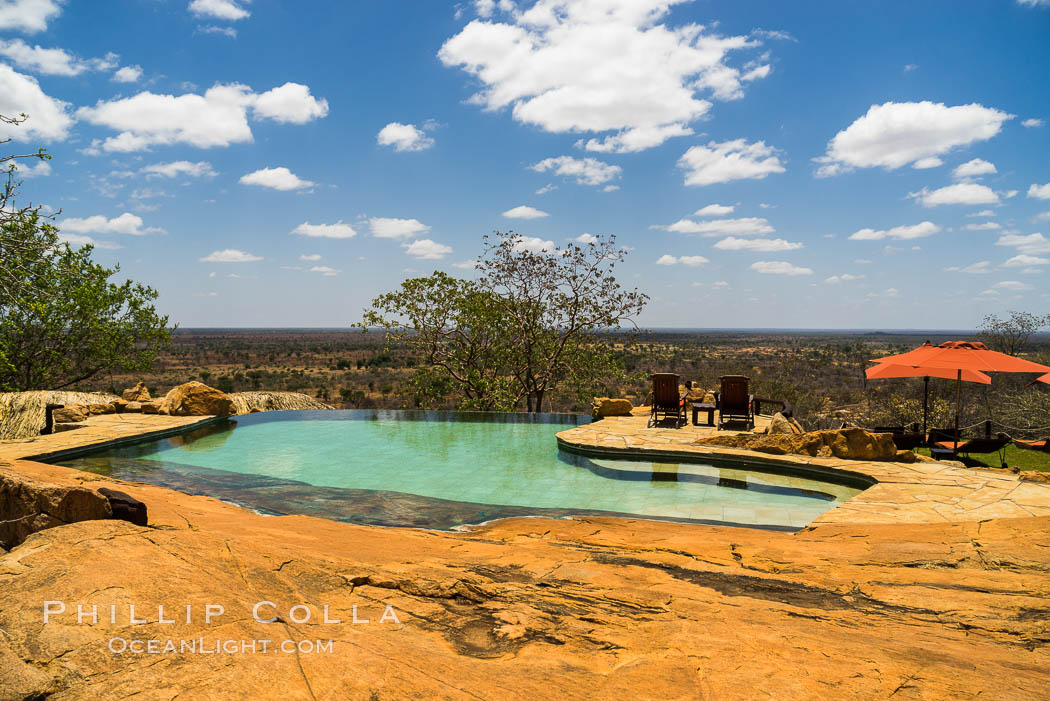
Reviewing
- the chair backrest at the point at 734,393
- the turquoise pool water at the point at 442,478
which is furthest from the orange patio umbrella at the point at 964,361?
the turquoise pool water at the point at 442,478

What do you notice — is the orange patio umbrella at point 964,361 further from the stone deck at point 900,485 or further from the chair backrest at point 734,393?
the chair backrest at point 734,393

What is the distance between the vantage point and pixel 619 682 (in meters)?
1.96

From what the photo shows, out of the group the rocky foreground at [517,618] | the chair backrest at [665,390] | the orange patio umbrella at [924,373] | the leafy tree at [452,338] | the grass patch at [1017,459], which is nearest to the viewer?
the rocky foreground at [517,618]

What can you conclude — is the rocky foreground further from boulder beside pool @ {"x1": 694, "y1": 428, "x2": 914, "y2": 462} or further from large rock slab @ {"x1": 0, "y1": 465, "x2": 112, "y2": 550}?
boulder beside pool @ {"x1": 694, "y1": 428, "x2": 914, "y2": 462}

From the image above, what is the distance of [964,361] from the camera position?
7680 mm

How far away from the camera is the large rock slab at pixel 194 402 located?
38.9 feet

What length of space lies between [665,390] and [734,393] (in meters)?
1.32

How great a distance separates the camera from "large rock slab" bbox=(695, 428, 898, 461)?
24.6 feet

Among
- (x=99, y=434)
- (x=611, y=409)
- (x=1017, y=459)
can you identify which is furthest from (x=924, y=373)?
(x=99, y=434)

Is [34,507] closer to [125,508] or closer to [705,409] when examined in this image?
[125,508]

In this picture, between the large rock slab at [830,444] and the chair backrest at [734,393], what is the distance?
6.34 feet

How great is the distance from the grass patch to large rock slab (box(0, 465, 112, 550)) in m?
9.86

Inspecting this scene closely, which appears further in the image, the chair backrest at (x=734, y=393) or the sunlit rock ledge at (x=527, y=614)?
the chair backrest at (x=734, y=393)

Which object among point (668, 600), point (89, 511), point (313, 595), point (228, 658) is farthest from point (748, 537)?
point (89, 511)
